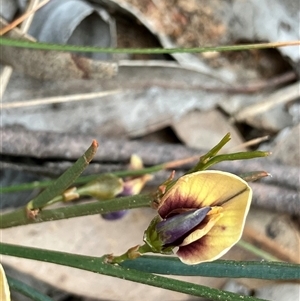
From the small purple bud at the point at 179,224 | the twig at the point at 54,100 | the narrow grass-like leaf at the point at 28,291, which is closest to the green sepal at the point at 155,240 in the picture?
the small purple bud at the point at 179,224

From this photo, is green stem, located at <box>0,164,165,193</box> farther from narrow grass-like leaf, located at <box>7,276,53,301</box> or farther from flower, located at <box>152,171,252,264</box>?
flower, located at <box>152,171,252,264</box>

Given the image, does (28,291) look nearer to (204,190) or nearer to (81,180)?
(81,180)

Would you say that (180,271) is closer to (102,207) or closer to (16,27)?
(102,207)

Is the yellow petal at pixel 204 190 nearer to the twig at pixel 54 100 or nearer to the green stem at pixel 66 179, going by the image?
the green stem at pixel 66 179

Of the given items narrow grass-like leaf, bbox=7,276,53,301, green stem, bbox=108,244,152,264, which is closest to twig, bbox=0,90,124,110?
narrow grass-like leaf, bbox=7,276,53,301

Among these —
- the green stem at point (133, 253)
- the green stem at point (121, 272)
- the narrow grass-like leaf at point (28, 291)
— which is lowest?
the narrow grass-like leaf at point (28, 291)

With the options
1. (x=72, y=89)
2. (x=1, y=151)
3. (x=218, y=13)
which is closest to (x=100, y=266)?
(x=1, y=151)

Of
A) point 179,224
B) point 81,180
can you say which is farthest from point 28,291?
point 179,224
